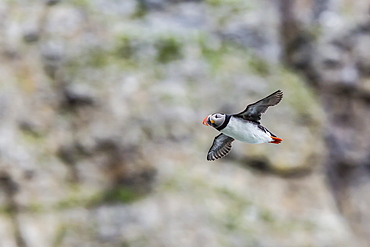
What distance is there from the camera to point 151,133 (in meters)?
16.1

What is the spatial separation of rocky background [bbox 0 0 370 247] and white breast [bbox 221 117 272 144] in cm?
829

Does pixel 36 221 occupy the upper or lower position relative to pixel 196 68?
lower

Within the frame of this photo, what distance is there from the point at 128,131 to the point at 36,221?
3.35 metres

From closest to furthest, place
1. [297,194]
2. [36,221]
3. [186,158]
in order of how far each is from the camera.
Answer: [36,221], [186,158], [297,194]

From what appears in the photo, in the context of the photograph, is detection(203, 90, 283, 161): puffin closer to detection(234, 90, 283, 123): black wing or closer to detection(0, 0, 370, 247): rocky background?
detection(234, 90, 283, 123): black wing

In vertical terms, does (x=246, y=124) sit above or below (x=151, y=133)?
below

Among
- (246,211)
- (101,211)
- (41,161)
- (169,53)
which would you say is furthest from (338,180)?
(41,161)

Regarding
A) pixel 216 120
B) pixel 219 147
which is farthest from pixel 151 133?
pixel 216 120

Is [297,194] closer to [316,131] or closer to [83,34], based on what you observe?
[316,131]

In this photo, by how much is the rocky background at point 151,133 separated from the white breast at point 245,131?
8.29 m

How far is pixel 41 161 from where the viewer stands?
51.6 ft

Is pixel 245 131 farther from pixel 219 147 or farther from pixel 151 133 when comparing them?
pixel 151 133

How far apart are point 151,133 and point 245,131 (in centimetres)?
917

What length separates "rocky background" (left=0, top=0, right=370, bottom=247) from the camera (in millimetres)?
15180
